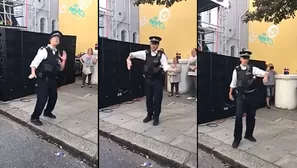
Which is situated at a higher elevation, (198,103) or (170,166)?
(198,103)

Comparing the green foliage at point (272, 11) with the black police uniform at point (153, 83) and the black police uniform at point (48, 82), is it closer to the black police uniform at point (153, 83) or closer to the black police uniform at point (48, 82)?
the black police uniform at point (153, 83)

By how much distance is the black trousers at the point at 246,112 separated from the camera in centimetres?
168

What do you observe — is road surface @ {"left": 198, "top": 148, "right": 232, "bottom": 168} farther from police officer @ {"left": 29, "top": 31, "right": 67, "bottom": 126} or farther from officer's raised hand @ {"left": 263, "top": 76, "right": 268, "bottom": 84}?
police officer @ {"left": 29, "top": 31, "right": 67, "bottom": 126}

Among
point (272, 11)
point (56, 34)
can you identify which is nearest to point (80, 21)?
point (56, 34)

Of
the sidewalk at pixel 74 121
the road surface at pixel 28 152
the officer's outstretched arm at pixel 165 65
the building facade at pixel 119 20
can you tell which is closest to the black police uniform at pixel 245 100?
the officer's outstretched arm at pixel 165 65

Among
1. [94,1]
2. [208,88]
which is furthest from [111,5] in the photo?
[208,88]

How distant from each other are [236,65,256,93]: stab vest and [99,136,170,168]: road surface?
72 cm

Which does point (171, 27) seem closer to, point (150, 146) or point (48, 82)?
point (150, 146)

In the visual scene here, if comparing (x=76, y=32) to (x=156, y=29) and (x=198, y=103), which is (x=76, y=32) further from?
(x=198, y=103)

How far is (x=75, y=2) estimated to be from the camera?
174 cm

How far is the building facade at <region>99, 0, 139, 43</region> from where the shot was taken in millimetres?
1668

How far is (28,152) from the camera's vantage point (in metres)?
1.83

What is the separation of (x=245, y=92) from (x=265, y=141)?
0.32 meters

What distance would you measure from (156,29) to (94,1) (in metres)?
0.42
